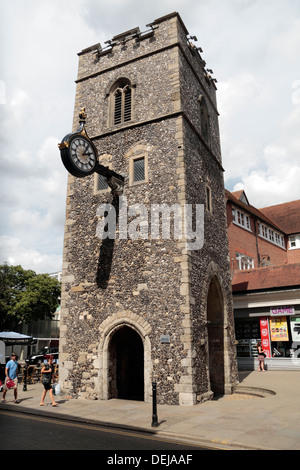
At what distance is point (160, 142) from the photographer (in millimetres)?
13539

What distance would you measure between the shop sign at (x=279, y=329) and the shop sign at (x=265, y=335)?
0.29 meters

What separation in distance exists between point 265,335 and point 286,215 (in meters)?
20.3

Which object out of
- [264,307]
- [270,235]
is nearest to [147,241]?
[264,307]

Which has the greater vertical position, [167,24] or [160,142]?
A: [167,24]

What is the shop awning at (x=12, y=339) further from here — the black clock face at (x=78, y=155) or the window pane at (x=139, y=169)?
the window pane at (x=139, y=169)

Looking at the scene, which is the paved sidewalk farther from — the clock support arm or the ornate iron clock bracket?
the clock support arm

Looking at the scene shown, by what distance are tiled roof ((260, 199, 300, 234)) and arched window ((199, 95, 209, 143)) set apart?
21877 millimetres

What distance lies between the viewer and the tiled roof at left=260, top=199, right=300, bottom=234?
117ft

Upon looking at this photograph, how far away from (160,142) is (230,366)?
9.60 metres

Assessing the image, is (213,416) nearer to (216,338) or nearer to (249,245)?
(216,338)

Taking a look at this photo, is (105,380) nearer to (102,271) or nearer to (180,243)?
(102,271)

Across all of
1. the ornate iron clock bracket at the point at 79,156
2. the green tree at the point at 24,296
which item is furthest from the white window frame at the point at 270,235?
the green tree at the point at 24,296

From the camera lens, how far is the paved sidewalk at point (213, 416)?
23.9ft

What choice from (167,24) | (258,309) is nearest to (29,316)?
(258,309)
